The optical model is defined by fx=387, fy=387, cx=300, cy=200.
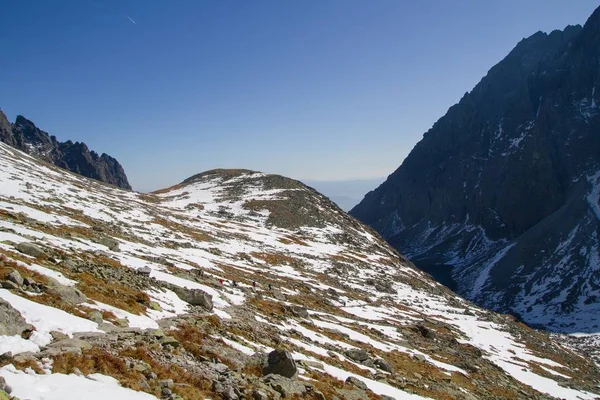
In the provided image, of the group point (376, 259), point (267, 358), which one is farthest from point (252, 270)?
point (376, 259)

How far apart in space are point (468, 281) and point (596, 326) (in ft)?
206

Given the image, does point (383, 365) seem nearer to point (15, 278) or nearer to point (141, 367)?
point (141, 367)

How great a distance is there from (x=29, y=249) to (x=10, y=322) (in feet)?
32.3

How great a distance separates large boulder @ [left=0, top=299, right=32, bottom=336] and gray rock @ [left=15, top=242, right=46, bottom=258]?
8.89m

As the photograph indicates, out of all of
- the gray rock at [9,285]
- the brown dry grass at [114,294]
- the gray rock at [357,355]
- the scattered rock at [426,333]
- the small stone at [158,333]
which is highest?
the gray rock at [9,285]

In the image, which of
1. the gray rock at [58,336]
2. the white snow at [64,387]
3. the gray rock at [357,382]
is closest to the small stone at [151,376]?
the white snow at [64,387]

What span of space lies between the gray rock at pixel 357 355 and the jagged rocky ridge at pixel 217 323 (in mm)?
73

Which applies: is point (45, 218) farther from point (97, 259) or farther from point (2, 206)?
point (97, 259)

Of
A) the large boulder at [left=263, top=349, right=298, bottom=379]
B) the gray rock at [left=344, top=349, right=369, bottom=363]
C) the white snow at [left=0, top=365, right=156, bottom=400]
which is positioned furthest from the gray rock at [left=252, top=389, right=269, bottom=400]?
the gray rock at [left=344, top=349, right=369, bottom=363]

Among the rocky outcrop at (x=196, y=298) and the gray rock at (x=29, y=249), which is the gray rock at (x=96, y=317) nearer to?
the rocky outcrop at (x=196, y=298)

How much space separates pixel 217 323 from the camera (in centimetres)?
1911

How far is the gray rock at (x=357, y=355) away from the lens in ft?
76.1

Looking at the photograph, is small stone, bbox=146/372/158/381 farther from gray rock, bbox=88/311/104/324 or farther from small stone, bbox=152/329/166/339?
gray rock, bbox=88/311/104/324

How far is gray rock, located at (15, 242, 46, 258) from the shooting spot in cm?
1928
